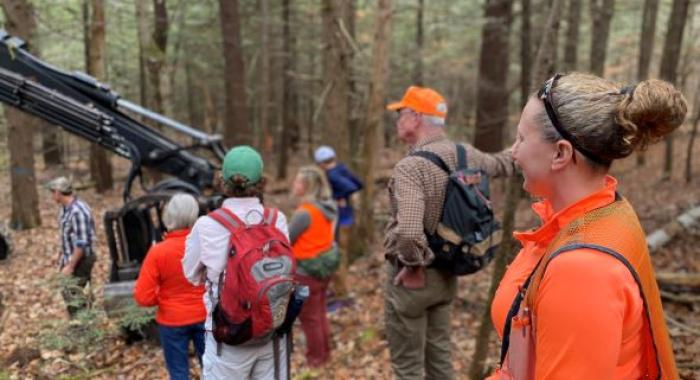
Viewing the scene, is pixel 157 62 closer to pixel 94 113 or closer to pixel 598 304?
pixel 94 113

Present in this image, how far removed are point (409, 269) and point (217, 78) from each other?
2528 centimetres

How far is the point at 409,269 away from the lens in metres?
3.85

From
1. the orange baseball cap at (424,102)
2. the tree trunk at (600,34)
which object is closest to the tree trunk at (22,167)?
the orange baseball cap at (424,102)

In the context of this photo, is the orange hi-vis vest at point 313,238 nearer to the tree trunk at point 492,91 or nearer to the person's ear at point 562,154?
the person's ear at point 562,154

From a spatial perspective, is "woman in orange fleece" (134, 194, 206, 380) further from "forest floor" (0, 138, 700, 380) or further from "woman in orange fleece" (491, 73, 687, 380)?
"woman in orange fleece" (491, 73, 687, 380)

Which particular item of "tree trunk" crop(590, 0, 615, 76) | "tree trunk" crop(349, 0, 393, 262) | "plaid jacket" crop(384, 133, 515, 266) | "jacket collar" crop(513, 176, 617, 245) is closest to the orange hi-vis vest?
"plaid jacket" crop(384, 133, 515, 266)

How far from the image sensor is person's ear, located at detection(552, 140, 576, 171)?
1.59m

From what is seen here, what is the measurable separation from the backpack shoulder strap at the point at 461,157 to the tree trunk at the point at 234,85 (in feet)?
36.0

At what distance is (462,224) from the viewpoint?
3.73 meters

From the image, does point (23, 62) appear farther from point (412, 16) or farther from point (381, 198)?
point (412, 16)

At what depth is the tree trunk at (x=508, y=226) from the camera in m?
4.55

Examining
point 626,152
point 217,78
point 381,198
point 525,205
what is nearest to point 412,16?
point 217,78

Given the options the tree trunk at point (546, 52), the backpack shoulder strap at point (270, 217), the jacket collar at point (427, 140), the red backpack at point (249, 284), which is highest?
the tree trunk at point (546, 52)

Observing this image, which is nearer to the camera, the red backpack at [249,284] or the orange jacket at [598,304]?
the orange jacket at [598,304]
